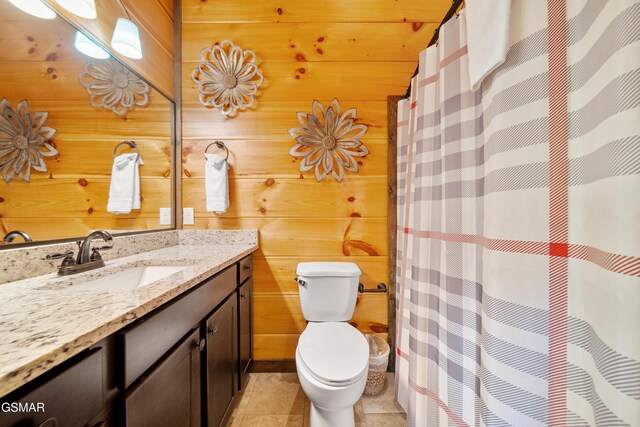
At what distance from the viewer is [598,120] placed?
406 mm

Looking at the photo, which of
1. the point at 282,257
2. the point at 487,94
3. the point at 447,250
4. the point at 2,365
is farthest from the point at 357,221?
the point at 2,365

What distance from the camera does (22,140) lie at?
0.81 meters

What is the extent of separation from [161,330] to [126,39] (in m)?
1.43

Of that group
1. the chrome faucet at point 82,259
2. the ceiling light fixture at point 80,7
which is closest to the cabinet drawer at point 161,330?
the chrome faucet at point 82,259

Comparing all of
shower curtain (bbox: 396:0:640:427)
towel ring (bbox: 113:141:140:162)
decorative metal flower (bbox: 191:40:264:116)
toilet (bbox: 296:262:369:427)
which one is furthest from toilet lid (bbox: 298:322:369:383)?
decorative metal flower (bbox: 191:40:264:116)

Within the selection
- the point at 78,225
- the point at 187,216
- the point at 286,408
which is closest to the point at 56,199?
the point at 78,225

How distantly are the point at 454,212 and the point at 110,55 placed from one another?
177 centimetres

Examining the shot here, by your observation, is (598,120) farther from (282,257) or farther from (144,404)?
(282,257)

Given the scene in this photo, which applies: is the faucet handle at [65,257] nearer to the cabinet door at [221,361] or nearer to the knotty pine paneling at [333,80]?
the cabinet door at [221,361]

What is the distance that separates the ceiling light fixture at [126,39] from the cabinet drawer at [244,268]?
1.25 metres

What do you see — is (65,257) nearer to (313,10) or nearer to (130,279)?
(130,279)

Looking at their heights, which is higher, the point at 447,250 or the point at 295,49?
the point at 295,49

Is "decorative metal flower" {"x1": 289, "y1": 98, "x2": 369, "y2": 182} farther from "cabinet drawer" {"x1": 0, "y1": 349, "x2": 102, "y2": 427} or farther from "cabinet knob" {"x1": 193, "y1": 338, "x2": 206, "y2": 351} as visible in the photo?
"cabinet drawer" {"x1": 0, "y1": 349, "x2": 102, "y2": 427}

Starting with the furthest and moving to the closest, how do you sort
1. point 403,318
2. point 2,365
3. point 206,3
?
point 206,3 < point 403,318 < point 2,365
